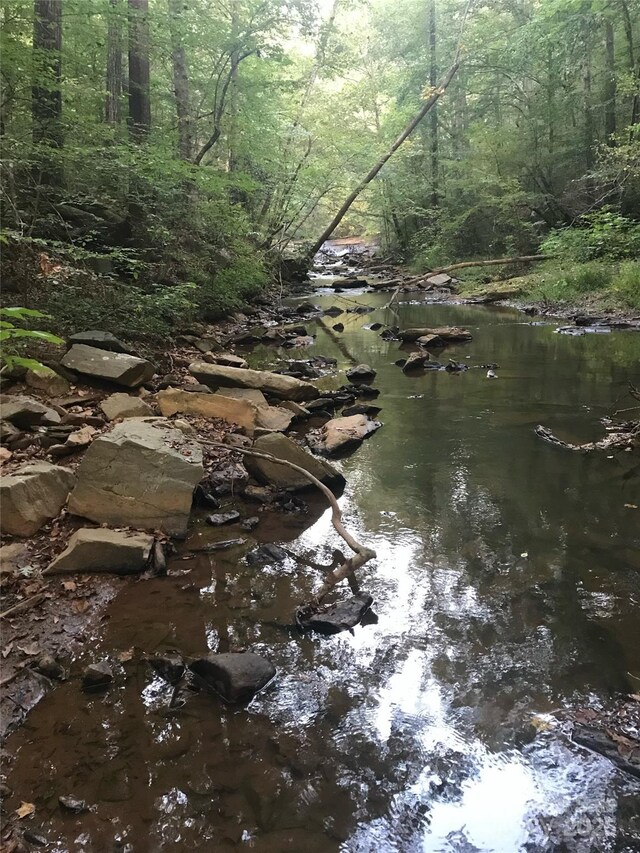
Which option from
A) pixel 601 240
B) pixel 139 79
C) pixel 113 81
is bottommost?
pixel 601 240

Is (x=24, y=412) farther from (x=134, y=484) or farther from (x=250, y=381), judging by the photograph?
(x=250, y=381)

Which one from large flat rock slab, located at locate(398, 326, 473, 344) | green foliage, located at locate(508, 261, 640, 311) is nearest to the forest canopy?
green foliage, located at locate(508, 261, 640, 311)

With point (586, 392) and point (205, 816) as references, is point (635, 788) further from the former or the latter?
point (586, 392)

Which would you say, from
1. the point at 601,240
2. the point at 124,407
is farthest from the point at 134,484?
the point at 601,240

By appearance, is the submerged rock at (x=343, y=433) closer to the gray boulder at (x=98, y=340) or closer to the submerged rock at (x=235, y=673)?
the gray boulder at (x=98, y=340)

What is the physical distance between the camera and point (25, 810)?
2.36 metres

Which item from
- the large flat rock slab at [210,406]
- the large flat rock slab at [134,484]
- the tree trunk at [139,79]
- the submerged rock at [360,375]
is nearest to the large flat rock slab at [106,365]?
the large flat rock slab at [210,406]

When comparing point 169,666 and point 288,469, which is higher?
point 288,469

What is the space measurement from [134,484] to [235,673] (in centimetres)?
207

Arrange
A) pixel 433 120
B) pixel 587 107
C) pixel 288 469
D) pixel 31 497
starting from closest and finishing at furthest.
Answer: pixel 31 497
pixel 288 469
pixel 587 107
pixel 433 120

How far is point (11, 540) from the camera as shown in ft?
13.8

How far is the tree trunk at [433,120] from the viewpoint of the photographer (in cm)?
2584

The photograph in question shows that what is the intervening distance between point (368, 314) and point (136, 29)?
32.5ft

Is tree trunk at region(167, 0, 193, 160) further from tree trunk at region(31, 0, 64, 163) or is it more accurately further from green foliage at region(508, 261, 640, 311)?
green foliage at region(508, 261, 640, 311)
